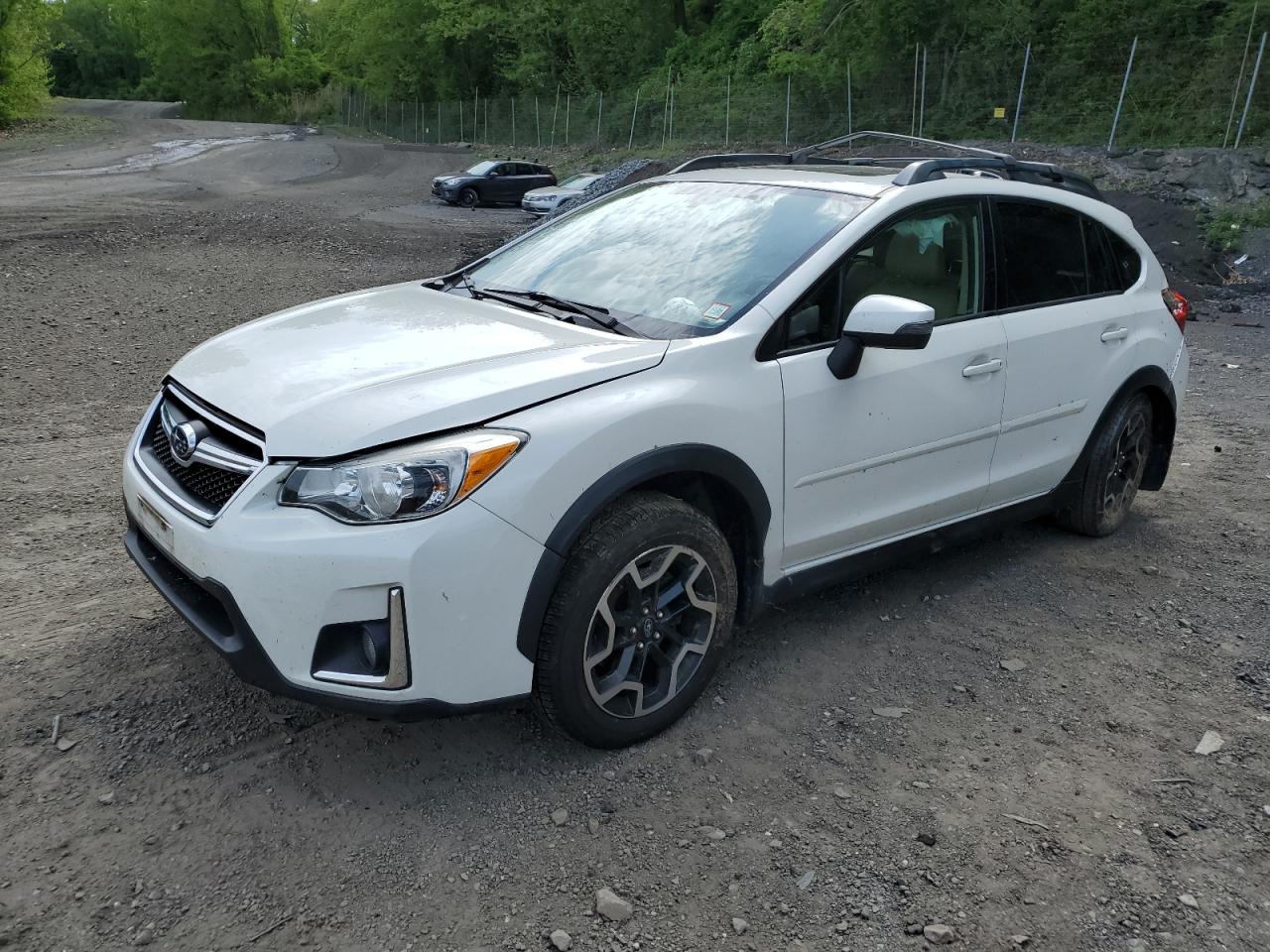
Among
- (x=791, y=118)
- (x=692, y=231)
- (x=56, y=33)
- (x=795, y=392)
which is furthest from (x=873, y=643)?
(x=56, y=33)

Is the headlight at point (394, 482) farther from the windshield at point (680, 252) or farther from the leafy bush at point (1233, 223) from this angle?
the leafy bush at point (1233, 223)

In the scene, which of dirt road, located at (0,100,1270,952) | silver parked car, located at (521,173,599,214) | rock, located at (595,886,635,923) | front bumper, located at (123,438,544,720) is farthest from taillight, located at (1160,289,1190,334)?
silver parked car, located at (521,173,599,214)

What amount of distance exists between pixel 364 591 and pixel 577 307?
145 centimetres

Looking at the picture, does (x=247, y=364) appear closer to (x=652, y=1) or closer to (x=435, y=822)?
(x=435, y=822)

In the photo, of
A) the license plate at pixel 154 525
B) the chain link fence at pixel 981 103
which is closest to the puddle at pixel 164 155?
the chain link fence at pixel 981 103

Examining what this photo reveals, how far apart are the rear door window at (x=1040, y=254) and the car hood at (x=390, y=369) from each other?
1.82 m

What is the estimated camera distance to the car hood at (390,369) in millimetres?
2873

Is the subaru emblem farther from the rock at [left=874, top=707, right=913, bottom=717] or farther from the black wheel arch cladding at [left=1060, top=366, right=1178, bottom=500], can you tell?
the black wheel arch cladding at [left=1060, top=366, right=1178, bottom=500]

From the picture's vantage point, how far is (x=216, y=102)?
73.5 metres

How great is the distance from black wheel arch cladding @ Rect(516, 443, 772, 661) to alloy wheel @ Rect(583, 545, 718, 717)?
0.67ft

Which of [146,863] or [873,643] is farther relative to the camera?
[873,643]

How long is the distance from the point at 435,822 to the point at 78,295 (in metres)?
8.58

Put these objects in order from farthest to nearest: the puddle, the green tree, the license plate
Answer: the green tree < the puddle < the license plate

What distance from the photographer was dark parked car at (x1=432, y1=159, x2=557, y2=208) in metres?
26.3
